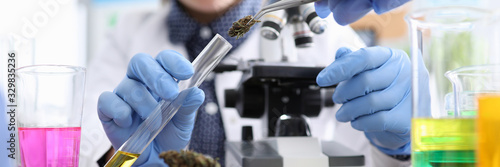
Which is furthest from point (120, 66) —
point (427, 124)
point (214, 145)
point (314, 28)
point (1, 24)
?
point (427, 124)

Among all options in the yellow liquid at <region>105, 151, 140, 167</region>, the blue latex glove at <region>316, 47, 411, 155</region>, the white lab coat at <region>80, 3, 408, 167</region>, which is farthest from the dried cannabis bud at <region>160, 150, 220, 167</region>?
the white lab coat at <region>80, 3, 408, 167</region>

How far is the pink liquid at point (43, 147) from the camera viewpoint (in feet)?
2.15

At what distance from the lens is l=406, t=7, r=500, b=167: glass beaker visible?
1.58 feet

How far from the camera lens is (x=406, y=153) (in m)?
1.14

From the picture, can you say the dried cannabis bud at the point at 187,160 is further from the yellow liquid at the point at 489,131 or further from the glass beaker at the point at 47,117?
the yellow liquid at the point at 489,131

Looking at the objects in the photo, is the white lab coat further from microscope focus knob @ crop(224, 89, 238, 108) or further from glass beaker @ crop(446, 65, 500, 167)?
glass beaker @ crop(446, 65, 500, 167)

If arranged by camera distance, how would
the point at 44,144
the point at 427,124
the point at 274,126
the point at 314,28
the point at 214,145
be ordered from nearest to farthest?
the point at 427,124 < the point at 44,144 < the point at 314,28 < the point at 274,126 < the point at 214,145

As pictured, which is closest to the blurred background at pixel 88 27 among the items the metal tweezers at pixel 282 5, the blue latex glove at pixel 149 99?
the blue latex glove at pixel 149 99

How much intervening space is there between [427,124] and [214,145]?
1.07 m

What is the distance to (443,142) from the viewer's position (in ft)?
1.59

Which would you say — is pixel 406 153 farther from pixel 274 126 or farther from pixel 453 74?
pixel 453 74

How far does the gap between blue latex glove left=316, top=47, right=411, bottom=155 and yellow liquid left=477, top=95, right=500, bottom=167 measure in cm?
46

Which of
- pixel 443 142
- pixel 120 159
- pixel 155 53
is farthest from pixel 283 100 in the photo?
pixel 155 53

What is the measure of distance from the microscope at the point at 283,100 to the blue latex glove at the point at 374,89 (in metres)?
0.07
